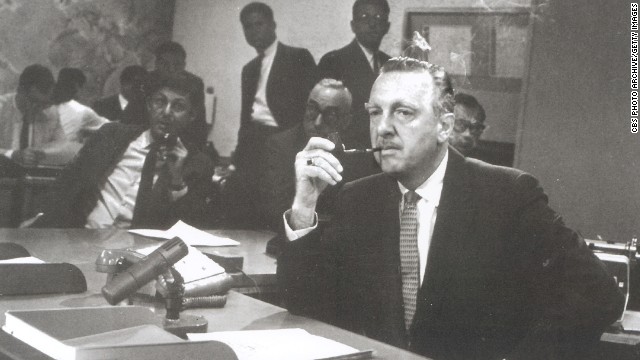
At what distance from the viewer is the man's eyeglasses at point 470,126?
10.7 feet

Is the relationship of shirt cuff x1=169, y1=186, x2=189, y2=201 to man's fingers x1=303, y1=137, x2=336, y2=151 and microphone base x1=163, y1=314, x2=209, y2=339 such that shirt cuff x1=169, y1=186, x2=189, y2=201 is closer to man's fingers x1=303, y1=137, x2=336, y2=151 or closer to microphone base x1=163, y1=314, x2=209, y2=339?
man's fingers x1=303, y1=137, x2=336, y2=151

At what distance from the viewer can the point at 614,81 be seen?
2994 mm

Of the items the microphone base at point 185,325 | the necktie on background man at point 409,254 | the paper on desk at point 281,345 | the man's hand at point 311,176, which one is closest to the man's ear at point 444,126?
the necktie on background man at point 409,254

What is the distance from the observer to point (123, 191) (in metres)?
3.39

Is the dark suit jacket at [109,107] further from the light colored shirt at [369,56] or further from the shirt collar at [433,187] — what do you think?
the shirt collar at [433,187]

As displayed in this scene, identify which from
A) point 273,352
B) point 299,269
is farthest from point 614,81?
point 273,352

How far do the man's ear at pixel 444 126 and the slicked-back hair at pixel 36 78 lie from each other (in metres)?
1.79

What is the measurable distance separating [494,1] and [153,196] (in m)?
1.71

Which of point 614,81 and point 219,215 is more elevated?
point 614,81

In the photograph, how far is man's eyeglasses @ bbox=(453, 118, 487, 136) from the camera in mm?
3256

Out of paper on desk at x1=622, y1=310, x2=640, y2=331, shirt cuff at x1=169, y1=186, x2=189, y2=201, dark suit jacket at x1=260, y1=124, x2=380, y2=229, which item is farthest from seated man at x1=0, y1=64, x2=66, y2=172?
paper on desk at x1=622, y1=310, x2=640, y2=331

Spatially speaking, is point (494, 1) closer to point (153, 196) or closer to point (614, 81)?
point (614, 81)

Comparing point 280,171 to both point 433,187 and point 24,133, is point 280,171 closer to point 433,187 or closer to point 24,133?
point 24,133

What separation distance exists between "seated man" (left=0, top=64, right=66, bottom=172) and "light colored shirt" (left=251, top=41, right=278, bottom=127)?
2.89ft
